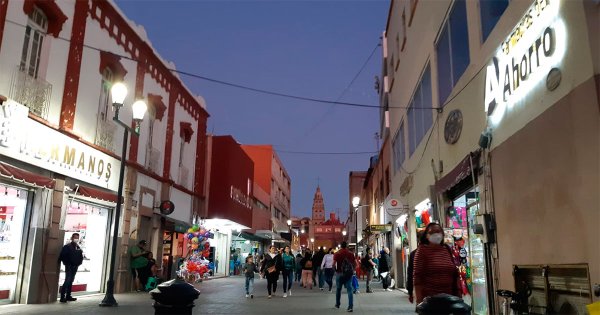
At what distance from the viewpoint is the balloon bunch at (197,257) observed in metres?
14.5

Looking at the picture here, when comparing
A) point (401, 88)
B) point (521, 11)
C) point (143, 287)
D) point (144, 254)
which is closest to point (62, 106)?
point (144, 254)

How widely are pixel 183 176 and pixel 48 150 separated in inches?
414

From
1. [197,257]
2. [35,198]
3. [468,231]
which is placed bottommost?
[197,257]

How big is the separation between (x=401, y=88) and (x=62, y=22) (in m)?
12.0

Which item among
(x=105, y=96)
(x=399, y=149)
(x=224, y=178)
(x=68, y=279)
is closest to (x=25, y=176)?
(x=68, y=279)

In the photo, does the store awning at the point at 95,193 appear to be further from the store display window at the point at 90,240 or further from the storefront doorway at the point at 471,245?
the storefront doorway at the point at 471,245

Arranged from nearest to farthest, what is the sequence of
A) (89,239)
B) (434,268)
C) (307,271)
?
(434,268)
(89,239)
(307,271)

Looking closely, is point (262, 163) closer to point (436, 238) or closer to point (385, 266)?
point (385, 266)

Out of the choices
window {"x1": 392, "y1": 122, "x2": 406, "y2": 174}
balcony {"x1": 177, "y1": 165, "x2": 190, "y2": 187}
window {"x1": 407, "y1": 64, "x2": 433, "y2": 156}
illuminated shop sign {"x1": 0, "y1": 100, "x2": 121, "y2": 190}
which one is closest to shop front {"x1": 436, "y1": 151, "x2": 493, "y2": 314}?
window {"x1": 407, "y1": 64, "x2": 433, "y2": 156}

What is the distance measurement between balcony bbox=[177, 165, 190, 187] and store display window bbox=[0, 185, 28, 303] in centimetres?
1020

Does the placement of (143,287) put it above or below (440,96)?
below

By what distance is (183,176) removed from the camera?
22.2 m

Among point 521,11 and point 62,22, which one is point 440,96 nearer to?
point 521,11

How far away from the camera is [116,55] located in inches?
593
